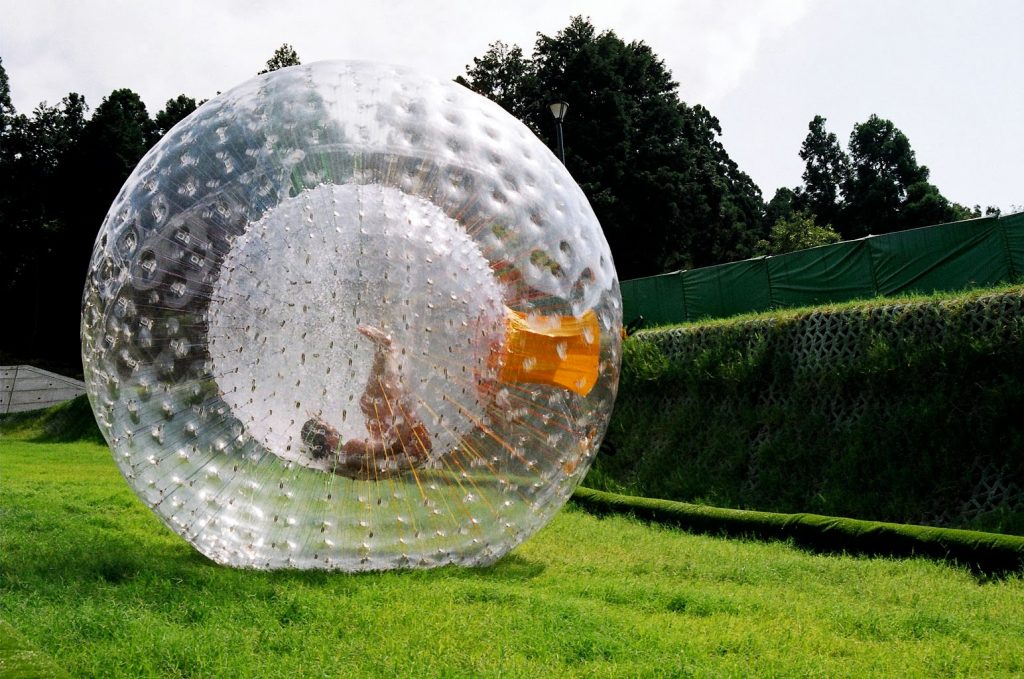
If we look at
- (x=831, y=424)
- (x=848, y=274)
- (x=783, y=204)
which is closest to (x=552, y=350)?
(x=831, y=424)

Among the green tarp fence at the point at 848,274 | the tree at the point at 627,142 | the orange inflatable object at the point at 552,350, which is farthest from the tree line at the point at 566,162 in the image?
the orange inflatable object at the point at 552,350

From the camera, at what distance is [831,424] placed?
9227mm

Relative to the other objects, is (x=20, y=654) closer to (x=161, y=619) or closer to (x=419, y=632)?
(x=161, y=619)

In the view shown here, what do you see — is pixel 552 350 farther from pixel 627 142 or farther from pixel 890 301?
pixel 627 142

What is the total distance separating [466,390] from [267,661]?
1.74 metres

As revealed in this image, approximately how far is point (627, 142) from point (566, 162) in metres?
2.90

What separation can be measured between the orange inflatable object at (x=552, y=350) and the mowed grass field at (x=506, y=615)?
113cm

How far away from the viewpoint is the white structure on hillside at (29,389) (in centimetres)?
2805

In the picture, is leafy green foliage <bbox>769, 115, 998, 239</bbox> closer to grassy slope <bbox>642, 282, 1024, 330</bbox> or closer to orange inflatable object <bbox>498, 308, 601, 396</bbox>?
grassy slope <bbox>642, 282, 1024, 330</bbox>

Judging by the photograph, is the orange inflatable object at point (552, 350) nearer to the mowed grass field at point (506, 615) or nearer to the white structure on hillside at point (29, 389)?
the mowed grass field at point (506, 615)

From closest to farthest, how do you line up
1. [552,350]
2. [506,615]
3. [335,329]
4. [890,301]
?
[506,615], [335,329], [552,350], [890,301]

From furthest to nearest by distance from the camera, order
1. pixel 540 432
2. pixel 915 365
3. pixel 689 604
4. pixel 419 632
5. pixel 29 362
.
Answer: pixel 29 362, pixel 915 365, pixel 540 432, pixel 689 604, pixel 419 632

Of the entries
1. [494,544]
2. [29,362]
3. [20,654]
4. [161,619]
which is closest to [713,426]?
Answer: [494,544]

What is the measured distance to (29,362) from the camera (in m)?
33.7
